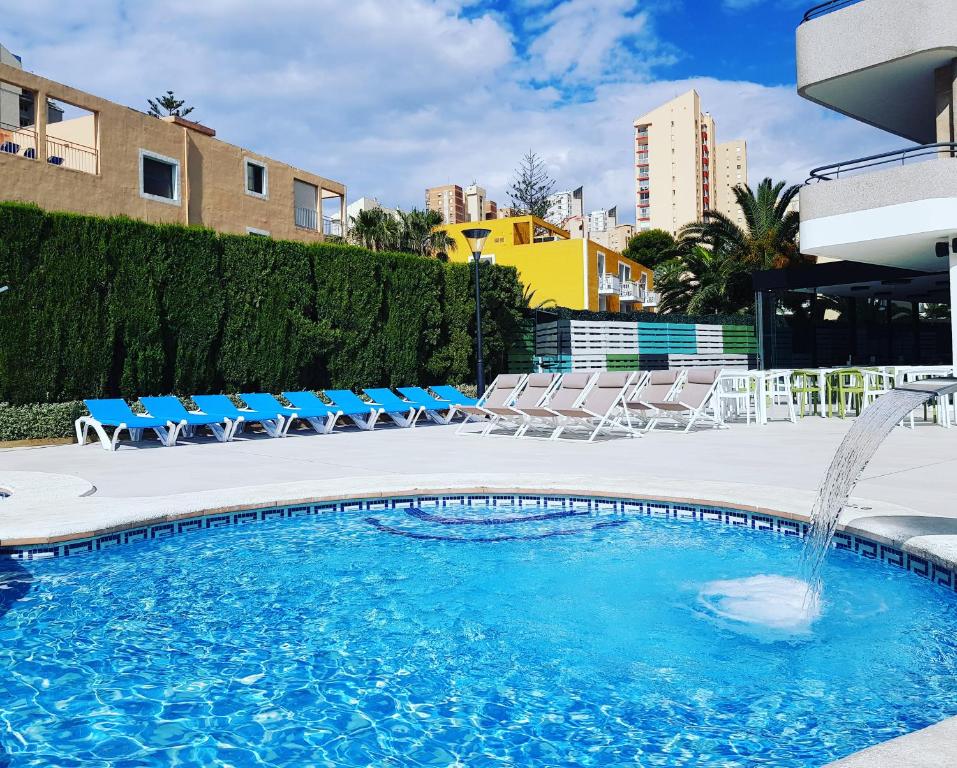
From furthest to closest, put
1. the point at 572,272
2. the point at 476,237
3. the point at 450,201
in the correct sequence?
the point at 450,201 → the point at 572,272 → the point at 476,237

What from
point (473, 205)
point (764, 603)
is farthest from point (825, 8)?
point (473, 205)

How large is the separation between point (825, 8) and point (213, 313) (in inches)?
501

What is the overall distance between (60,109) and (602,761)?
1276 inches

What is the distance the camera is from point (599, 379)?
12.2 m

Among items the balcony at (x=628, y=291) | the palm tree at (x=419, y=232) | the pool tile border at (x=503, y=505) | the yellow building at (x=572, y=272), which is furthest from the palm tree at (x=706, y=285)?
the pool tile border at (x=503, y=505)

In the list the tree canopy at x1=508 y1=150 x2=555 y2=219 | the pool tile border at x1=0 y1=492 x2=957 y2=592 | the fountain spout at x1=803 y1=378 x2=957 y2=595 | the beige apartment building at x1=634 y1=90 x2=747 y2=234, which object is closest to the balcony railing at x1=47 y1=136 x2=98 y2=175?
the pool tile border at x1=0 y1=492 x2=957 y2=592

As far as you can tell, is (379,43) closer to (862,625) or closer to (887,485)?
(887,485)

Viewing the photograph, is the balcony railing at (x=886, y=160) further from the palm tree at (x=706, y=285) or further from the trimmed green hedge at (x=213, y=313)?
the palm tree at (x=706, y=285)

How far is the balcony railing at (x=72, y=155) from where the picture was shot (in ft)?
72.5

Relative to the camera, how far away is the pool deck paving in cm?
514

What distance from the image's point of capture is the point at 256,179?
27.6 m

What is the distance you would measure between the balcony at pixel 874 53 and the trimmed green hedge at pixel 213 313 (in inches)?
314

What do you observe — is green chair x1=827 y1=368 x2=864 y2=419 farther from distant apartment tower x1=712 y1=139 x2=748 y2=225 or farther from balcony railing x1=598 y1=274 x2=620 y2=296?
distant apartment tower x1=712 y1=139 x2=748 y2=225

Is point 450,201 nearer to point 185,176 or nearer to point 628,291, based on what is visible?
point 628,291
